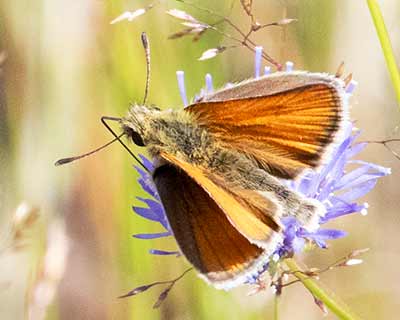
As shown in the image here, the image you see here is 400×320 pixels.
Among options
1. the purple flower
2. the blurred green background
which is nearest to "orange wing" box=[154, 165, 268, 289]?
the purple flower

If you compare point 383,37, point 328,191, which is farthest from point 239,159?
point 383,37

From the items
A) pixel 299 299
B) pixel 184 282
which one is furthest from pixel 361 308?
pixel 184 282

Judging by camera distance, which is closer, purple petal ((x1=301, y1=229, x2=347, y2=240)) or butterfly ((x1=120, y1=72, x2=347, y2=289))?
butterfly ((x1=120, y1=72, x2=347, y2=289))

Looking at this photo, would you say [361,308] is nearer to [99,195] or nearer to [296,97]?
[99,195]

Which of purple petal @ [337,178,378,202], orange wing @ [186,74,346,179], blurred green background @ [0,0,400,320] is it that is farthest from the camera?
blurred green background @ [0,0,400,320]

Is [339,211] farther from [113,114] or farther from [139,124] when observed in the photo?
[113,114]

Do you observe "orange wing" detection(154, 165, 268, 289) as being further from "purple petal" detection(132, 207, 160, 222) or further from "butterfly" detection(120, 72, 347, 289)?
"purple petal" detection(132, 207, 160, 222)

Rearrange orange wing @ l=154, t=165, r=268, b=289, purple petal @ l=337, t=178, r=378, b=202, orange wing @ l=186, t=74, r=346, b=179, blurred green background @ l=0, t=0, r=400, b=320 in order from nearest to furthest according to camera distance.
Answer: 1. orange wing @ l=154, t=165, r=268, b=289
2. orange wing @ l=186, t=74, r=346, b=179
3. purple petal @ l=337, t=178, r=378, b=202
4. blurred green background @ l=0, t=0, r=400, b=320
